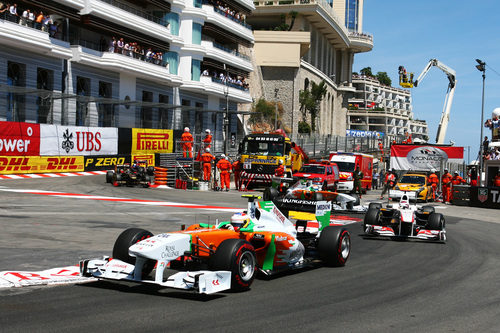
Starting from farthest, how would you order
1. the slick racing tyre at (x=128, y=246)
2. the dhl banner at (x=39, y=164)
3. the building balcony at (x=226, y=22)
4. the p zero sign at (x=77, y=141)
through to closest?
the building balcony at (x=226, y=22) → the p zero sign at (x=77, y=141) → the dhl banner at (x=39, y=164) → the slick racing tyre at (x=128, y=246)

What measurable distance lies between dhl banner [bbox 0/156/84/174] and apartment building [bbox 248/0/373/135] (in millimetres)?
39626

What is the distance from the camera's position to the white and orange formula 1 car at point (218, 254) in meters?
7.59

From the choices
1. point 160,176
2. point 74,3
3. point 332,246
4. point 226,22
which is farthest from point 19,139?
point 226,22

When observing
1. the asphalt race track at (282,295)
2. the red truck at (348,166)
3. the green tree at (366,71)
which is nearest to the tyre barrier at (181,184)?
the red truck at (348,166)

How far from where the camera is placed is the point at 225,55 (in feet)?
190

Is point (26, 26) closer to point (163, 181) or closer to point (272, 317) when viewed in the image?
point (163, 181)

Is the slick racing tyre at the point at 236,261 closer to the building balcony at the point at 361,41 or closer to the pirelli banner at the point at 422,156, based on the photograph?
the pirelli banner at the point at 422,156

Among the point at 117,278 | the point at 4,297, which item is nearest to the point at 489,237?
the point at 117,278

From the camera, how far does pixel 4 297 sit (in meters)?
7.41

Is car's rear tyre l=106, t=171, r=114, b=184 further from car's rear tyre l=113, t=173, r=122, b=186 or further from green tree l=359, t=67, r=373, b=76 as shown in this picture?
green tree l=359, t=67, r=373, b=76

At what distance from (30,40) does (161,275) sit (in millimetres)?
29996

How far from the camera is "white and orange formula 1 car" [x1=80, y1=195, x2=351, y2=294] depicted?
759 cm

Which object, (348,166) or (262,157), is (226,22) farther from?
(262,157)

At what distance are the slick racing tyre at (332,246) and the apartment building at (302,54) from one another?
5957 centimetres
